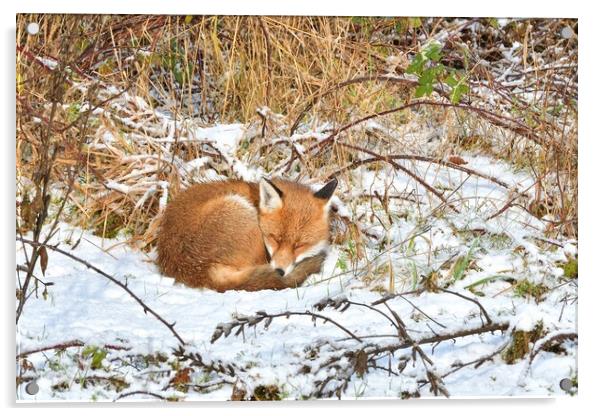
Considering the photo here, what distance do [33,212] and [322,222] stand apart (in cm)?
135

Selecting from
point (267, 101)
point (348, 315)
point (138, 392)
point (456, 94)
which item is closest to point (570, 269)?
point (456, 94)

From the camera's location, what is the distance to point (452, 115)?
4.60 metres

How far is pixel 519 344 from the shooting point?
444 centimetres

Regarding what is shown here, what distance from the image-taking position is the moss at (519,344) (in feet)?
14.5

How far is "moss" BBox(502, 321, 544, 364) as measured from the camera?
4434 millimetres

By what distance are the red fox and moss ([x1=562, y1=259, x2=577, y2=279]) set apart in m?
1.18

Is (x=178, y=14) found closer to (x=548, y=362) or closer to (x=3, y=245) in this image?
(x=3, y=245)

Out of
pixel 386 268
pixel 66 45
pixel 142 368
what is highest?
pixel 66 45

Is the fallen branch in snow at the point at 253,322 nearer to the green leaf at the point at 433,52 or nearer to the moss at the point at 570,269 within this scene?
the moss at the point at 570,269

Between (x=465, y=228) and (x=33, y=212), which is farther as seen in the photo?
(x=465, y=228)

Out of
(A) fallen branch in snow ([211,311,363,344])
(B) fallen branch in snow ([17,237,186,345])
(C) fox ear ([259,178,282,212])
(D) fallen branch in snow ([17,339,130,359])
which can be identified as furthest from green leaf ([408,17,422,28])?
(D) fallen branch in snow ([17,339,130,359])

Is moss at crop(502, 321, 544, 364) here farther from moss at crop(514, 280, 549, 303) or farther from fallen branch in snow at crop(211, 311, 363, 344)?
fallen branch in snow at crop(211, 311, 363, 344)

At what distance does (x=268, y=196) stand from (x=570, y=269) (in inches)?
60.0

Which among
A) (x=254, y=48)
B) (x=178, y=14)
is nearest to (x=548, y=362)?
(x=254, y=48)
